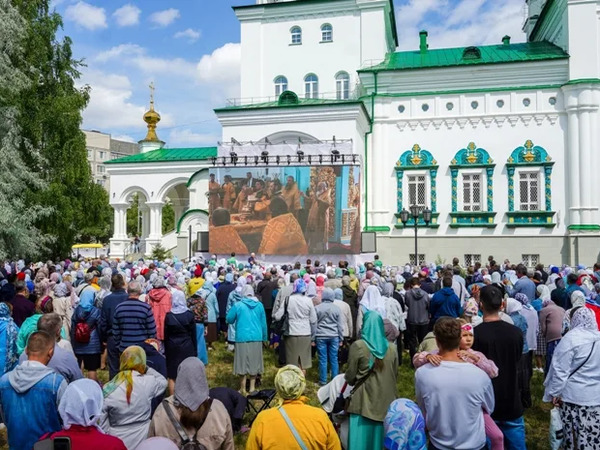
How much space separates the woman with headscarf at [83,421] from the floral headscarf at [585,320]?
409cm

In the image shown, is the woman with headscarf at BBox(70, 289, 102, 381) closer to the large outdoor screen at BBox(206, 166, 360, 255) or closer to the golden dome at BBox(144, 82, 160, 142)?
the large outdoor screen at BBox(206, 166, 360, 255)

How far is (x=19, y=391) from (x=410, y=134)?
25.5 meters

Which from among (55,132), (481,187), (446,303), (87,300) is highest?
(55,132)

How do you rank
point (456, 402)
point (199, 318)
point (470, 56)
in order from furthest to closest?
point (470, 56)
point (199, 318)
point (456, 402)

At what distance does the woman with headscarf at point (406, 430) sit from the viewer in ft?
11.6

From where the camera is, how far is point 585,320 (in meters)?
4.90

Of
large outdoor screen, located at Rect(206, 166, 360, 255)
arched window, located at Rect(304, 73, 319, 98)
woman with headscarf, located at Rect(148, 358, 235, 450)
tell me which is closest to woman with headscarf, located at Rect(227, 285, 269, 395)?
woman with headscarf, located at Rect(148, 358, 235, 450)

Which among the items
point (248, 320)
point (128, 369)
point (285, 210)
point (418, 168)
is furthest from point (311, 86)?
point (128, 369)

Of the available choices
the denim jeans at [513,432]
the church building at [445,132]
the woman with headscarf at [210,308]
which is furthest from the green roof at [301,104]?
the denim jeans at [513,432]

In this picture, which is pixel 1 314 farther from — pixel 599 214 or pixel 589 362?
pixel 599 214

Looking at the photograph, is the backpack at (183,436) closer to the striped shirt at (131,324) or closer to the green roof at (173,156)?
the striped shirt at (131,324)

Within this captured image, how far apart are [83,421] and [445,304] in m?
6.88

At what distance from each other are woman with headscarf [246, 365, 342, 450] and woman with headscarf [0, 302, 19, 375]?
380 cm

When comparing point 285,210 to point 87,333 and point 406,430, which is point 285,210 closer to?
point 87,333
